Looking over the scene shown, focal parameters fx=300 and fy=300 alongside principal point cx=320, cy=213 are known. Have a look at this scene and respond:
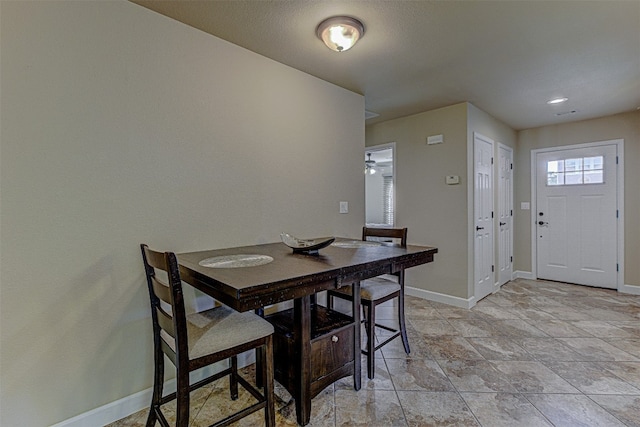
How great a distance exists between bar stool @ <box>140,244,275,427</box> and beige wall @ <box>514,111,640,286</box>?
4.80 meters

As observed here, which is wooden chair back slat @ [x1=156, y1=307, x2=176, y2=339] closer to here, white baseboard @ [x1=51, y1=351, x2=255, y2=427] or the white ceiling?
white baseboard @ [x1=51, y1=351, x2=255, y2=427]

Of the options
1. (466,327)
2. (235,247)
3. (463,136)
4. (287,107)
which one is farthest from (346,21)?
(466,327)

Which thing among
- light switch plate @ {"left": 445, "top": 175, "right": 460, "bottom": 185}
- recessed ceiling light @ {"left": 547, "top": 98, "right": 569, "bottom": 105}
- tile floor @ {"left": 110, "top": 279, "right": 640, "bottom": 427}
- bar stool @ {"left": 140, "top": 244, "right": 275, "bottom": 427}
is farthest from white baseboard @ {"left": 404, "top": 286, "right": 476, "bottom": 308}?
bar stool @ {"left": 140, "top": 244, "right": 275, "bottom": 427}

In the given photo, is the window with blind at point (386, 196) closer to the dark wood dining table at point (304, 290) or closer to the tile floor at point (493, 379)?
the tile floor at point (493, 379)

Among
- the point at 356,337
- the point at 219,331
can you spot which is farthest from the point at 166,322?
the point at 356,337

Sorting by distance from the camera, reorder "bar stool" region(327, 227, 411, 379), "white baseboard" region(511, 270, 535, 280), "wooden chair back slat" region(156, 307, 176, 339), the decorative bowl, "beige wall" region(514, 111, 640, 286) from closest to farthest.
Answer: "wooden chair back slat" region(156, 307, 176, 339) < the decorative bowl < "bar stool" region(327, 227, 411, 379) < "beige wall" region(514, 111, 640, 286) < "white baseboard" region(511, 270, 535, 280)

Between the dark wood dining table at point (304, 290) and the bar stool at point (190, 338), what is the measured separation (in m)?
0.16

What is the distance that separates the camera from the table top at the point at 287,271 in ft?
3.94

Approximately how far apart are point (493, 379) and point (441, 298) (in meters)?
1.63

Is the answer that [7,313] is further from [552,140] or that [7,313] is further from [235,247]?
[552,140]

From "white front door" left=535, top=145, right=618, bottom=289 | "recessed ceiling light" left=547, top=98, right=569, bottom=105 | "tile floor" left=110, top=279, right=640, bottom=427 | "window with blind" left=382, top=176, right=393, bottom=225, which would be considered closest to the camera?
"tile floor" left=110, top=279, right=640, bottom=427

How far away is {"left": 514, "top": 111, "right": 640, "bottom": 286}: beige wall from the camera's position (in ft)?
12.6

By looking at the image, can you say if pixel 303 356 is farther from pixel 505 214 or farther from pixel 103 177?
pixel 505 214

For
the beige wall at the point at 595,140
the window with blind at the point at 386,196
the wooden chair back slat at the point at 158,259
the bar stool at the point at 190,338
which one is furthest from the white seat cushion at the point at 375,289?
the window with blind at the point at 386,196
